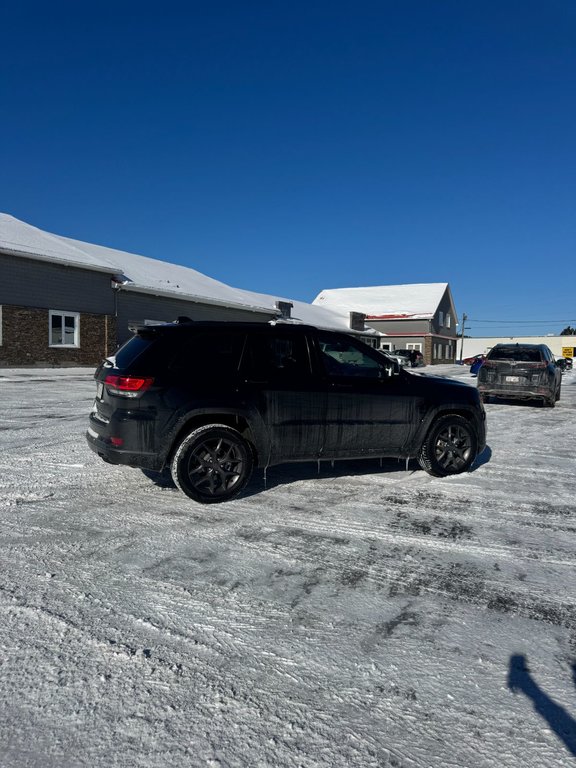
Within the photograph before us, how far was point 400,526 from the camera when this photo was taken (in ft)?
14.6

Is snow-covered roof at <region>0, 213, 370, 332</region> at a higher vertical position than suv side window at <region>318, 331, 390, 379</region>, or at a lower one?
higher

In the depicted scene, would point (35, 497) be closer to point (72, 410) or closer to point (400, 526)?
point (400, 526)

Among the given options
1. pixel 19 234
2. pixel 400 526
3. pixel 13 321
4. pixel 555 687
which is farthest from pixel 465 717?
pixel 19 234

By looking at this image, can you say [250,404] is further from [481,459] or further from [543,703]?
[481,459]

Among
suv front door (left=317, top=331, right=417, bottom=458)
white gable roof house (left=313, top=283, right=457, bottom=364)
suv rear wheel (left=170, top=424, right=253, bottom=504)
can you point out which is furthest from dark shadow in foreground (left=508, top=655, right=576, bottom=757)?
white gable roof house (left=313, top=283, right=457, bottom=364)

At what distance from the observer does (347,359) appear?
5.82 meters

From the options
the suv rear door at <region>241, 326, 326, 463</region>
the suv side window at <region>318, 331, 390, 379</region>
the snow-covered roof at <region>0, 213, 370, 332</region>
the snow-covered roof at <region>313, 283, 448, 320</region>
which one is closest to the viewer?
the suv rear door at <region>241, 326, 326, 463</region>

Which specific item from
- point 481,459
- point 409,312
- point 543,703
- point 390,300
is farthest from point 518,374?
point 390,300

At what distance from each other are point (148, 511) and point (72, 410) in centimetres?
713

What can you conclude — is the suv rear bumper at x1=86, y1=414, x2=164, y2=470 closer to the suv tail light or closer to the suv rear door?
the suv tail light

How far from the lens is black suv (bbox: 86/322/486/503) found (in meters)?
4.89

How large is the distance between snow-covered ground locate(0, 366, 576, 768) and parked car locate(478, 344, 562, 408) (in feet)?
28.9

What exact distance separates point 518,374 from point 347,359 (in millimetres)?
9365

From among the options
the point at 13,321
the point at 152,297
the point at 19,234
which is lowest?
the point at 13,321
